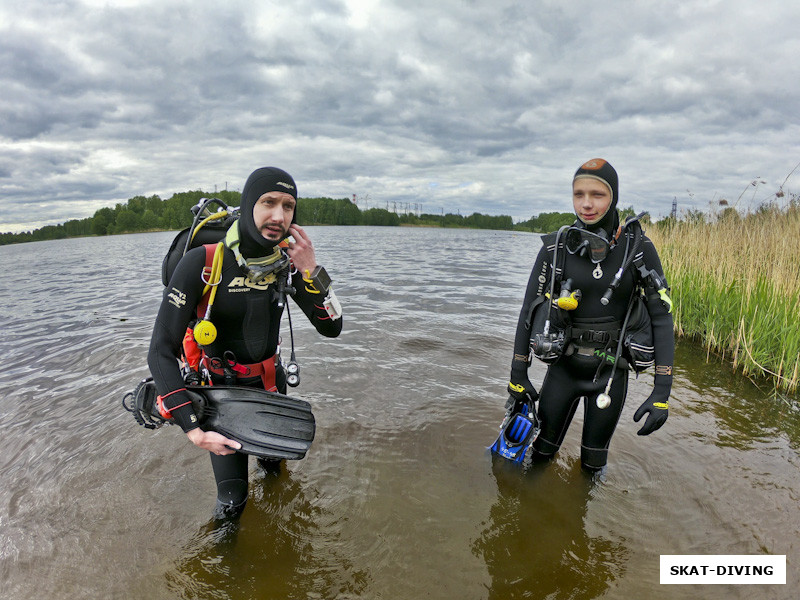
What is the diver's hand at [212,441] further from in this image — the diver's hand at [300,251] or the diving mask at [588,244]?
the diving mask at [588,244]

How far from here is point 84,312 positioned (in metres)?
10.8

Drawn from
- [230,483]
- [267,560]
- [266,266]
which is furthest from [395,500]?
[266,266]

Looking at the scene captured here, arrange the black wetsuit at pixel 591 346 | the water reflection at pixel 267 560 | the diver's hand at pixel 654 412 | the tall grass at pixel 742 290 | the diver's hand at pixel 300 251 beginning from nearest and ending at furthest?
1. the water reflection at pixel 267 560
2. the diver's hand at pixel 300 251
3. the diver's hand at pixel 654 412
4. the black wetsuit at pixel 591 346
5. the tall grass at pixel 742 290

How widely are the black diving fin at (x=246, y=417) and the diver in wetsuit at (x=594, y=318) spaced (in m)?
1.85

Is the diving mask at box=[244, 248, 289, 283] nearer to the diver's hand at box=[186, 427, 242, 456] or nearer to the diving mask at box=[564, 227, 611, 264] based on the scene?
the diver's hand at box=[186, 427, 242, 456]

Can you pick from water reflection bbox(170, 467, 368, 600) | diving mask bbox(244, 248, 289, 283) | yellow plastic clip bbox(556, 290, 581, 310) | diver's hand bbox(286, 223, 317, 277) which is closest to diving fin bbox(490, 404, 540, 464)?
yellow plastic clip bbox(556, 290, 581, 310)

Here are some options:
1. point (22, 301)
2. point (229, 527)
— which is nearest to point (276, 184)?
point (229, 527)

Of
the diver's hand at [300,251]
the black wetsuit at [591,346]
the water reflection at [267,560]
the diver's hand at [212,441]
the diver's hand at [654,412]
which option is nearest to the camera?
the diver's hand at [212,441]

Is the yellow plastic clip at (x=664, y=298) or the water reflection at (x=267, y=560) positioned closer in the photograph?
the water reflection at (x=267, y=560)

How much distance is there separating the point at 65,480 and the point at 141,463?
62 centimetres

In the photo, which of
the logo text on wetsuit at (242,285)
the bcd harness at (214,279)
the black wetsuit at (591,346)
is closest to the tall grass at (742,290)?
the black wetsuit at (591,346)

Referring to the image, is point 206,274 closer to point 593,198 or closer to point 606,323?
point 593,198

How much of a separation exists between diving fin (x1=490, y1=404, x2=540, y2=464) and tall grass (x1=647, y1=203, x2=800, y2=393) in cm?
426

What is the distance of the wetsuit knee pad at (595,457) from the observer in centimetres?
340
